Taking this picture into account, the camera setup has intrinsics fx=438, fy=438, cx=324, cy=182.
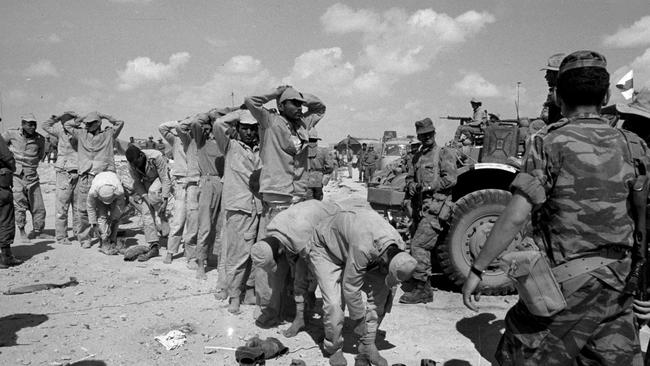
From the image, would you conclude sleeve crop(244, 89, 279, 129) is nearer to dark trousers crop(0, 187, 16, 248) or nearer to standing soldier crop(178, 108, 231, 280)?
standing soldier crop(178, 108, 231, 280)

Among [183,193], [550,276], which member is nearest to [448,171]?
[550,276]

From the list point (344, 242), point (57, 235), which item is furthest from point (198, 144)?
point (57, 235)

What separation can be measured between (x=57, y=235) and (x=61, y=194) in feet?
2.58

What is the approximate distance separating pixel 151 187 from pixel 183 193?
69 cm

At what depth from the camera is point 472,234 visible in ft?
17.8

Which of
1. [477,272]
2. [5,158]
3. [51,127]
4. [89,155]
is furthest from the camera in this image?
[51,127]

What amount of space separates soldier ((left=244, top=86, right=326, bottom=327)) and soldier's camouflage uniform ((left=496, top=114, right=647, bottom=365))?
117 inches

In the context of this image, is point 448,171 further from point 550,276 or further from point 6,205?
point 6,205

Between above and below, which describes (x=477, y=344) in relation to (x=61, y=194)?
below

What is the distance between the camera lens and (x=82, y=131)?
8180mm

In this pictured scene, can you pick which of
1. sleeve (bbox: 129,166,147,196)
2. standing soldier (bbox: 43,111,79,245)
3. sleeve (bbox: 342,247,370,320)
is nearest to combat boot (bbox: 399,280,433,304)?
sleeve (bbox: 342,247,370,320)

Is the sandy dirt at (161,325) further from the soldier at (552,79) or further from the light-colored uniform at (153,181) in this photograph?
the soldier at (552,79)

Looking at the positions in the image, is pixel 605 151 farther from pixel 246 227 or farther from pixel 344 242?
pixel 246 227

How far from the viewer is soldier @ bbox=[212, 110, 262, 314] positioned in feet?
16.5
